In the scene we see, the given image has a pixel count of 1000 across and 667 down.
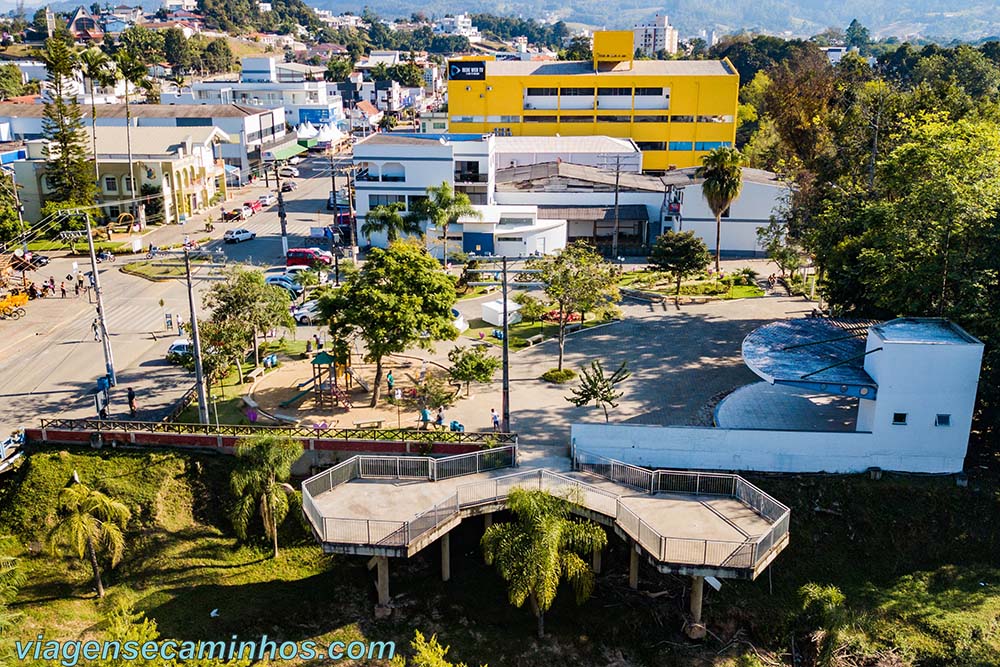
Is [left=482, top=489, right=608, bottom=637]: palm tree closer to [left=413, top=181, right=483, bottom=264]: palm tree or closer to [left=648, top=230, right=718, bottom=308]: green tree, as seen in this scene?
[left=648, top=230, right=718, bottom=308]: green tree

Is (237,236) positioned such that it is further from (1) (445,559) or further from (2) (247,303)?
(1) (445,559)

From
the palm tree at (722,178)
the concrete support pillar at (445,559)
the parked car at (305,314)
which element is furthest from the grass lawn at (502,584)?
the palm tree at (722,178)

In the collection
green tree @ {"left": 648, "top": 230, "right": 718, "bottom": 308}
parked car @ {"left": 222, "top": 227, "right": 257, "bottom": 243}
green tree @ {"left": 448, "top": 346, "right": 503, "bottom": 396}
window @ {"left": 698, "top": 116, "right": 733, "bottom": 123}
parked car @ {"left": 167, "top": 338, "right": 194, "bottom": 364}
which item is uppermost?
window @ {"left": 698, "top": 116, "right": 733, "bottom": 123}

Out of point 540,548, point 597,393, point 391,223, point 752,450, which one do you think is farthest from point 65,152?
point 752,450

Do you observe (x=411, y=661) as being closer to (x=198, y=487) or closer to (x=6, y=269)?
(x=198, y=487)

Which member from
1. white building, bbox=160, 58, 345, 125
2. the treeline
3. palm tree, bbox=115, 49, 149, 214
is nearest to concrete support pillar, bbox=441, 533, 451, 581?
the treeline

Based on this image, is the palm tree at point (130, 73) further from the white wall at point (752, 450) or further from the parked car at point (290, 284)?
the white wall at point (752, 450)

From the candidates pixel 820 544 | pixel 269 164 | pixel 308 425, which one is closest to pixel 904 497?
pixel 820 544

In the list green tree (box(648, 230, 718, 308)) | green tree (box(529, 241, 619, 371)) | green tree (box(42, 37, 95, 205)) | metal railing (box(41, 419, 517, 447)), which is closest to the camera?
metal railing (box(41, 419, 517, 447))
